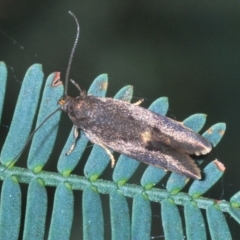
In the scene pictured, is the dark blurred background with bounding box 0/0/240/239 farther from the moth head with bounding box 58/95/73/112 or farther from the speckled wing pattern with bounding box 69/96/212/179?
the moth head with bounding box 58/95/73/112

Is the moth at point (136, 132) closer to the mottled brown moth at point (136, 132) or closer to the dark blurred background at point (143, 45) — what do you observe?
the mottled brown moth at point (136, 132)

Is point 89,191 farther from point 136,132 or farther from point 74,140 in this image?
point 136,132

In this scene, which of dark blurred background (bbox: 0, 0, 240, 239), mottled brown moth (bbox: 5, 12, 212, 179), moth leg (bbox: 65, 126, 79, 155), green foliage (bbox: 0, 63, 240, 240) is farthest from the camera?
dark blurred background (bbox: 0, 0, 240, 239)

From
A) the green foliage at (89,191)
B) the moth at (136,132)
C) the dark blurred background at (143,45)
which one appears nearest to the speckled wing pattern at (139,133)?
the moth at (136,132)

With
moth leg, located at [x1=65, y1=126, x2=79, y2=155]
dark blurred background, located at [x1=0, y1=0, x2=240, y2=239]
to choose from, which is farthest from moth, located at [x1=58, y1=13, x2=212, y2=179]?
dark blurred background, located at [x1=0, y1=0, x2=240, y2=239]

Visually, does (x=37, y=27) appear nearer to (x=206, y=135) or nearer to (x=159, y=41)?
(x=159, y=41)

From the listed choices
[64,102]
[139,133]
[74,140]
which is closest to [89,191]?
[74,140]
